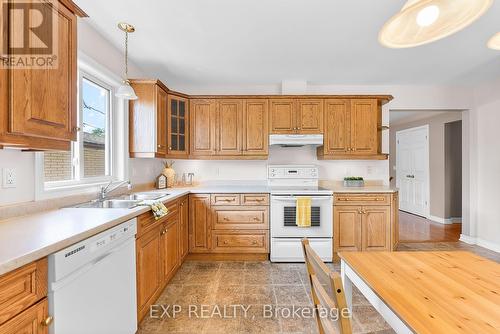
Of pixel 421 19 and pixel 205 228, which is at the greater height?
pixel 421 19

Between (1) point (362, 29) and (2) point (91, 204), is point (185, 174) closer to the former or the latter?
(2) point (91, 204)

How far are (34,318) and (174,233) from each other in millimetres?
1655

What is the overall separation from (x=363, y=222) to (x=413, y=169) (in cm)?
375

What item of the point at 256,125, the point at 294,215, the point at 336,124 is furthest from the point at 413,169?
the point at 256,125

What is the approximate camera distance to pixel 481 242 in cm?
368

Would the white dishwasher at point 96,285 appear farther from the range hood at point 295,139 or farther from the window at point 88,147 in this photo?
the range hood at point 295,139

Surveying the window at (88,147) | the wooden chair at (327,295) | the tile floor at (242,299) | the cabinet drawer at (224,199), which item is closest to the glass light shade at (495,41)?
the wooden chair at (327,295)

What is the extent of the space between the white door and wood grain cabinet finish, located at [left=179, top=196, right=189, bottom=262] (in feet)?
17.2

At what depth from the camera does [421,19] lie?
1.03 metres

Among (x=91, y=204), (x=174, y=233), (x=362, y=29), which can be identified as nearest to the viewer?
(x=91, y=204)

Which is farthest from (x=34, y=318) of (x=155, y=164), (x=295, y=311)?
(x=155, y=164)

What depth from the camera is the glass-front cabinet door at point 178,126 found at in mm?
3212

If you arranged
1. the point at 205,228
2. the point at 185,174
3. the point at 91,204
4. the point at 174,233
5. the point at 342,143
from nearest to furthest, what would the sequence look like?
the point at 91,204 < the point at 174,233 < the point at 205,228 < the point at 342,143 < the point at 185,174

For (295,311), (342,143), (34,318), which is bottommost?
(295,311)
